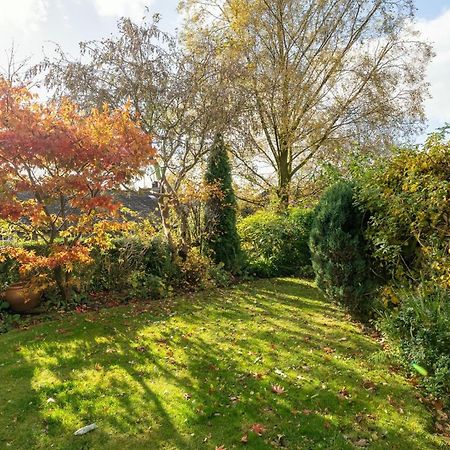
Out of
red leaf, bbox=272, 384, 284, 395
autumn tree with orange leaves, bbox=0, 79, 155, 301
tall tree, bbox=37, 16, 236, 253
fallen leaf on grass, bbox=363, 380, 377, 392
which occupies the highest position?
tall tree, bbox=37, 16, 236, 253

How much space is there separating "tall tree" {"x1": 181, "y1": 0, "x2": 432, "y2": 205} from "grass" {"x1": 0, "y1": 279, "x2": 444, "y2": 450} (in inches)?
342

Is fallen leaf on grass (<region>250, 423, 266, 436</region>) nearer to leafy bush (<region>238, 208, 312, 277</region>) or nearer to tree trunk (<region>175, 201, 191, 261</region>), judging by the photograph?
tree trunk (<region>175, 201, 191, 261</region>)

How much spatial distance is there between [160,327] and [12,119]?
3.77m

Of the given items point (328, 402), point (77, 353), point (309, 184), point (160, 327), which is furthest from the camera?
point (309, 184)

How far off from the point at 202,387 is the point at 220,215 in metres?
6.61

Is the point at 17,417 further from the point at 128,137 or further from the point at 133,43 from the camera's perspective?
the point at 133,43

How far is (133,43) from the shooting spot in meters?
9.11

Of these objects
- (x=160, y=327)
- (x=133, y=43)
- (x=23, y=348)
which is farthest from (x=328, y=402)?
(x=133, y=43)

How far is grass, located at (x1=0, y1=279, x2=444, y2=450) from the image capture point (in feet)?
10.6

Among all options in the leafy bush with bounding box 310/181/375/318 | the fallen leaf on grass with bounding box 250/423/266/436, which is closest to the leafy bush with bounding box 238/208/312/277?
the leafy bush with bounding box 310/181/375/318

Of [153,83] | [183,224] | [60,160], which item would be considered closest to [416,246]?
[60,160]

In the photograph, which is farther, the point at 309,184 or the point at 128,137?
the point at 309,184

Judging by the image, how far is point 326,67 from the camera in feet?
44.8

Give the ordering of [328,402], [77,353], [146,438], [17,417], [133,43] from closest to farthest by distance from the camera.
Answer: [146,438] → [17,417] → [328,402] → [77,353] → [133,43]
